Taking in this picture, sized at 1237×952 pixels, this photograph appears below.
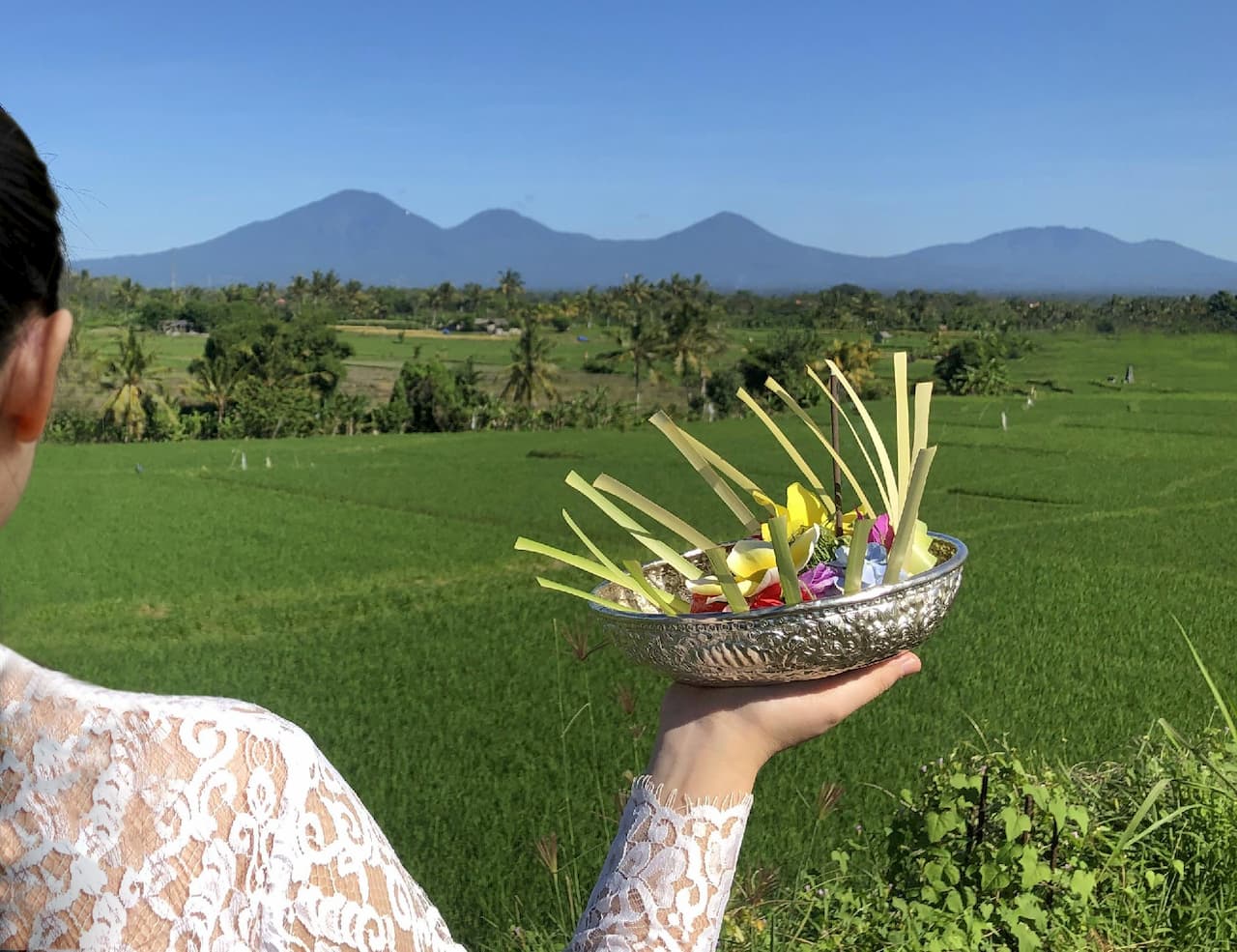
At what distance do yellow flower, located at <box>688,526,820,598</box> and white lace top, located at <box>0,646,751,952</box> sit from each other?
0.32m

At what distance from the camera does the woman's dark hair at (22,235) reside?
0.44 metres

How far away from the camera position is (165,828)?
443 mm

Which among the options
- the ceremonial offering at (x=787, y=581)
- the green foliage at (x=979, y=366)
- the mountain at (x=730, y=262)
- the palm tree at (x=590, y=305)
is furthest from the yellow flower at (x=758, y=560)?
the mountain at (x=730, y=262)

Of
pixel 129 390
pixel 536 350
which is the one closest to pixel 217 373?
pixel 129 390

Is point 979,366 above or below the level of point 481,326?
below

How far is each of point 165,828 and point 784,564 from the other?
1.17ft

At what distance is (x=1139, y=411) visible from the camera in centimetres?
1095

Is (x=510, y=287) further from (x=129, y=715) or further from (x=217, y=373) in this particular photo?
(x=129, y=715)

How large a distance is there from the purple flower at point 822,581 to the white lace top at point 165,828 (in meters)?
0.32

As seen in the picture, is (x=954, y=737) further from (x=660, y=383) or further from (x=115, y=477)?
(x=660, y=383)

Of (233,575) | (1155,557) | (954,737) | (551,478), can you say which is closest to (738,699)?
(954,737)

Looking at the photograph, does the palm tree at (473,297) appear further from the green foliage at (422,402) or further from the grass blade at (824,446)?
the grass blade at (824,446)

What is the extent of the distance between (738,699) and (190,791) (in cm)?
29

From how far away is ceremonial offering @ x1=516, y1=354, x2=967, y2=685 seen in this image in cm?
64
